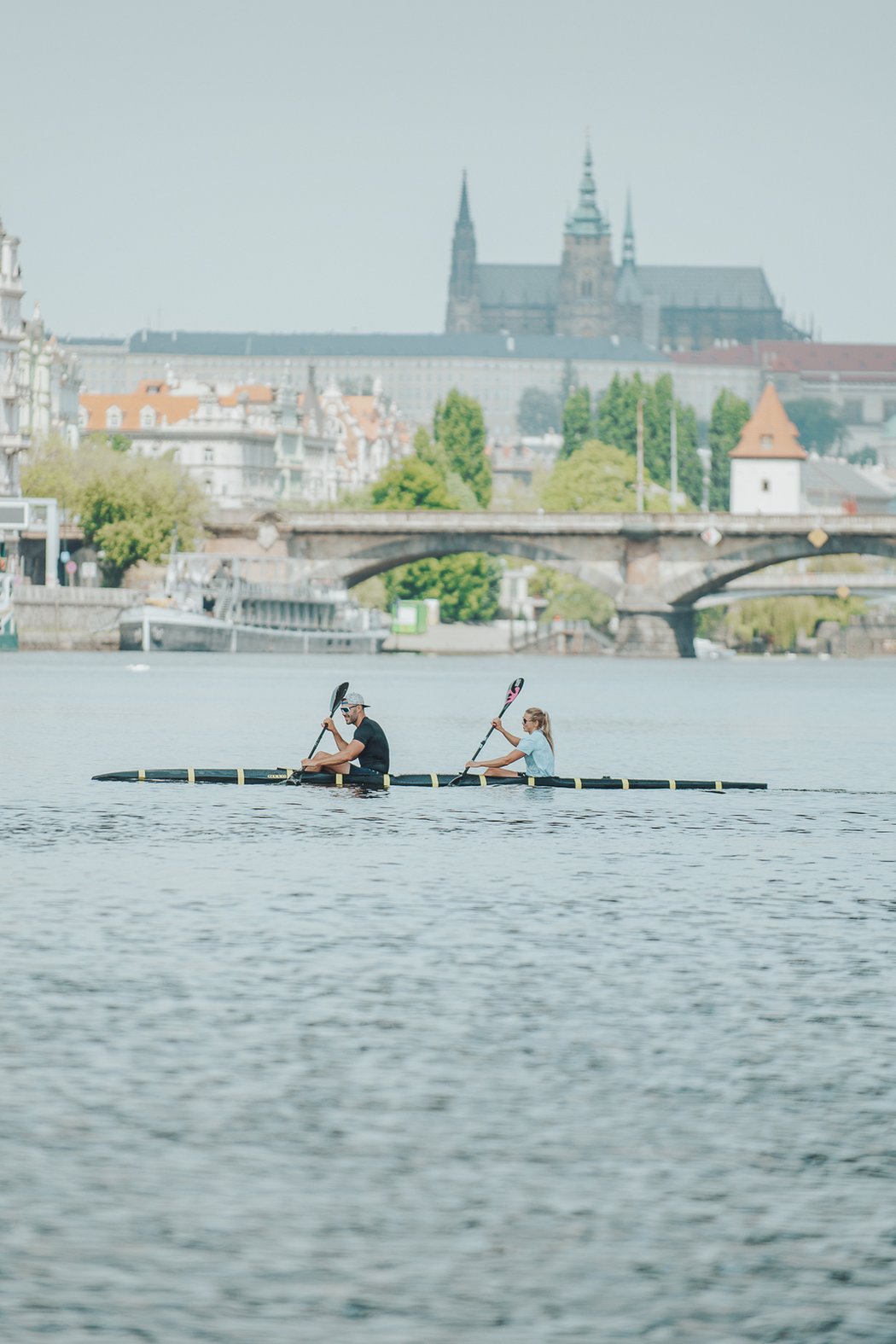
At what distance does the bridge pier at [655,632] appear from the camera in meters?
144

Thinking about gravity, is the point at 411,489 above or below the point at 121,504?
above

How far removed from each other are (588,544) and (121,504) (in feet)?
80.7

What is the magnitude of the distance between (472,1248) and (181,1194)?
1.66 meters

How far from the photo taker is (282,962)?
851 inches

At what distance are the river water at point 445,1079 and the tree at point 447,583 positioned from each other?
137 metres

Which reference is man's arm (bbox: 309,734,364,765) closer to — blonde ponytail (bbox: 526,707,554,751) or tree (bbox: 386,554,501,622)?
blonde ponytail (bbox: 526,707,554,751)

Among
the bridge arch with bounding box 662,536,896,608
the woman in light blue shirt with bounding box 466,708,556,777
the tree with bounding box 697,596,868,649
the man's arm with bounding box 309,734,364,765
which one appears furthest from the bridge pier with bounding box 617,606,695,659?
the man's arm with bounding box 309,734,364,765

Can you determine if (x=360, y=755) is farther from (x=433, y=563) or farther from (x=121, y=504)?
(x=433, y=563)

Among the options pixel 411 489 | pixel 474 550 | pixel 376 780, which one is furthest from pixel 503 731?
pixel 411 489

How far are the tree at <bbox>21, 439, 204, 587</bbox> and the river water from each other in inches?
3967

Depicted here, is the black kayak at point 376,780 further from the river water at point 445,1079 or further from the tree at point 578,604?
the tree at point 578,604

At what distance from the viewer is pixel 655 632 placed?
5719 inches

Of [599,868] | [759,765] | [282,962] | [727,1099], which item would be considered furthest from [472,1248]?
[759,765]

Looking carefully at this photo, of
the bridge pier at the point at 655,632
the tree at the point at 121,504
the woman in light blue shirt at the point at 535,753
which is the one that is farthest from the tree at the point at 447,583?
the woman in light blue shirt at the point at 535,753
